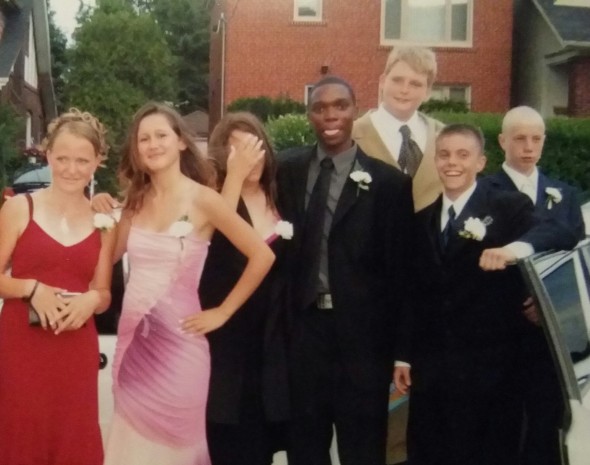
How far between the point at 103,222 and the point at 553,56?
2059 centimetres

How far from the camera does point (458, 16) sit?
23719 millimetres

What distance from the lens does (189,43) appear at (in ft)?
219

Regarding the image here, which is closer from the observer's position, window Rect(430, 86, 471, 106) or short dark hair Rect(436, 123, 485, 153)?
short dark hair Rect(436, 123, 485, 153)

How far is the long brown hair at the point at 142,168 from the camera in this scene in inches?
166

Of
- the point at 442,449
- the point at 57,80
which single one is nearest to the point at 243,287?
the point at 442,449

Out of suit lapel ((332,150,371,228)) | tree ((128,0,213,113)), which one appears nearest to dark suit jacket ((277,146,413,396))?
suit lapel ((332,150,371,228))

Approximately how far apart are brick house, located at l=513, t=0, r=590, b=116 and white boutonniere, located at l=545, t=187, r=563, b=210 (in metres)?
17.5

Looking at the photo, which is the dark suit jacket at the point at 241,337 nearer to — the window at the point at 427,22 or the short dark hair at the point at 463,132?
the short dark hair at the point at 463,132

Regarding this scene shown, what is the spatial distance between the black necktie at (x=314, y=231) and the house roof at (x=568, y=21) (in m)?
18.6

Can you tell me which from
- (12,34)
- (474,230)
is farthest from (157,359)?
(12,34)

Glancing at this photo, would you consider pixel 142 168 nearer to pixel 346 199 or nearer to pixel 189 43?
pixel 346 199

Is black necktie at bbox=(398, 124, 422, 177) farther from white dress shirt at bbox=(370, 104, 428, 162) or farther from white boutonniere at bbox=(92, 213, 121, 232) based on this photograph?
white boutonniere at bbox=(92, 213, 121, 232)

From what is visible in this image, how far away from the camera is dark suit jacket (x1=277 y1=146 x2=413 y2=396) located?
4156mm

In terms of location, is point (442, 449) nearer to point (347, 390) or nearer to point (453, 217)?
point (347, 390)
